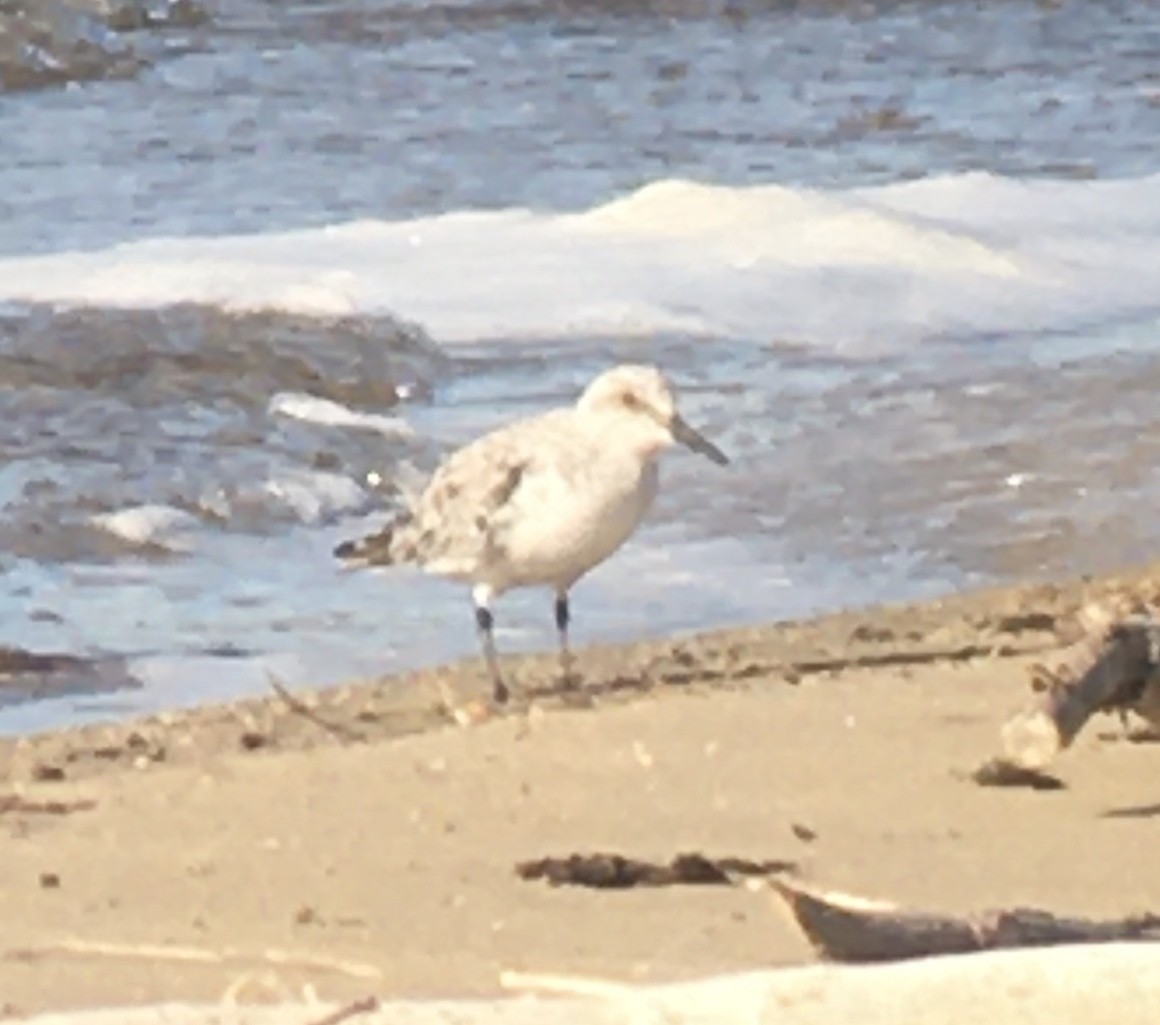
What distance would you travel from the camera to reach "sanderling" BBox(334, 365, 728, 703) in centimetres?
736

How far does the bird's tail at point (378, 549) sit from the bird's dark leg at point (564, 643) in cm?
33

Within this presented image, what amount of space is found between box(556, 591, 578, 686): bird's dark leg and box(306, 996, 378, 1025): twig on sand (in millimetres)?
3946

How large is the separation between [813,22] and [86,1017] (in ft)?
55.7

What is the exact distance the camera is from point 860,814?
5637 mm

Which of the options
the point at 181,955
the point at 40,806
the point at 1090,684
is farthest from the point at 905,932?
the point at 40,806

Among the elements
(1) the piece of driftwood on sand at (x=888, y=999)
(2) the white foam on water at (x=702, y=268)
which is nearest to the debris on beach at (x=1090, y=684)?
(1) the piece of driftwood on sand at (x=888, y=999)

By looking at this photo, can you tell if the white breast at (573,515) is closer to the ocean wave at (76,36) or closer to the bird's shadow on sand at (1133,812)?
the bird's shadow on sand at (1133,812)

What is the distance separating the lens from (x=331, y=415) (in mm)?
10469

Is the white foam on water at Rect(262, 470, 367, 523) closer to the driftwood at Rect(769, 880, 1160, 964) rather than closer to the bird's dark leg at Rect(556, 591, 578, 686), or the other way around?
the bird's dark leg at Rect(556, 591, 578, 686)

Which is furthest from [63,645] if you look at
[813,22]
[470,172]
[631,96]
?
[813,22]

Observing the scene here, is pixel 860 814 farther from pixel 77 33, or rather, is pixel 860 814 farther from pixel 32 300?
pixel 77 33

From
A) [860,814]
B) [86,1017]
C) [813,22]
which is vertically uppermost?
[86,1017]

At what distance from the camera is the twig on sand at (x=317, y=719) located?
6.69 m

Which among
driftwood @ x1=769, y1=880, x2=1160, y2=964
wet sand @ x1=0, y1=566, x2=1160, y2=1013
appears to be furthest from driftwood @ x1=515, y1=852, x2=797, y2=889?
driftwood @ x1=769, y1=880, x2=1160, y2=964
